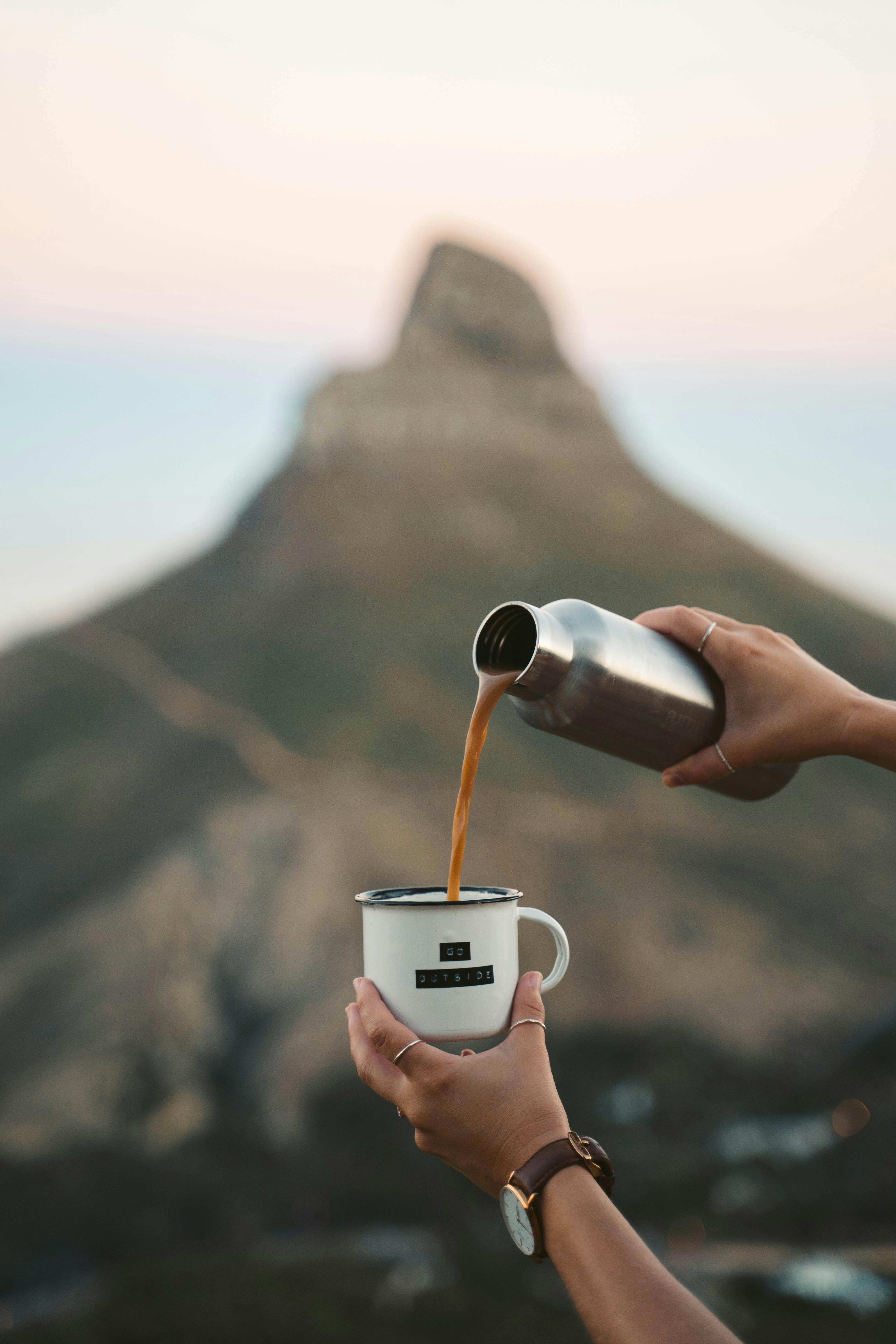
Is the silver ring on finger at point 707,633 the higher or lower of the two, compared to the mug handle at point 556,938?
higher

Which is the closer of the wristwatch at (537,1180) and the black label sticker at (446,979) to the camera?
the wristwatch at (537,1180)

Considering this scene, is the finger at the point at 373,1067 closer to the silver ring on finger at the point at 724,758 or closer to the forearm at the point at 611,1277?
the forearm at the point at 611,1277

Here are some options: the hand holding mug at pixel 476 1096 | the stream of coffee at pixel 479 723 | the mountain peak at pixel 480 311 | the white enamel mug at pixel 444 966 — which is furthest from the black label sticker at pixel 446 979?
the mountain peak at pixel 480 311

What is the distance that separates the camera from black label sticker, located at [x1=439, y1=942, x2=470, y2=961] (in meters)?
1.34

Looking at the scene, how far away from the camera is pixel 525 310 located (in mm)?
22281

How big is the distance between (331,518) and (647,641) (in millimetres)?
17654

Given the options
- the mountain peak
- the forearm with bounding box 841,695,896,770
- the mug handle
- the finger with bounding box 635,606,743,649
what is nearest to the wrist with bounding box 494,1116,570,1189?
the mug handle

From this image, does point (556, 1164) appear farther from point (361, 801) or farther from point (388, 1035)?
point (361, 801)

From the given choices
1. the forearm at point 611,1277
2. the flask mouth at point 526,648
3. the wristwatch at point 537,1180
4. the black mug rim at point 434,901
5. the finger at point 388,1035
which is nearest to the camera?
the forearm at point 611,1277

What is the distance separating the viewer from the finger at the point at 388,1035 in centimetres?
117

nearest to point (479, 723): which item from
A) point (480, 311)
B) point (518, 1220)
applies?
point (518, 1220)

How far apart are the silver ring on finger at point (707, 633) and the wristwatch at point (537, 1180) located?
2.66 feet

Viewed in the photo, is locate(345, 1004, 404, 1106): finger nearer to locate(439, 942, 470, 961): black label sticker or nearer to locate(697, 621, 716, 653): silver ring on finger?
locate(439, 942, 470, 961): black label sticker

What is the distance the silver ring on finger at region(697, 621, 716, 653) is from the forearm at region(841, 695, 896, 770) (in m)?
0.25
